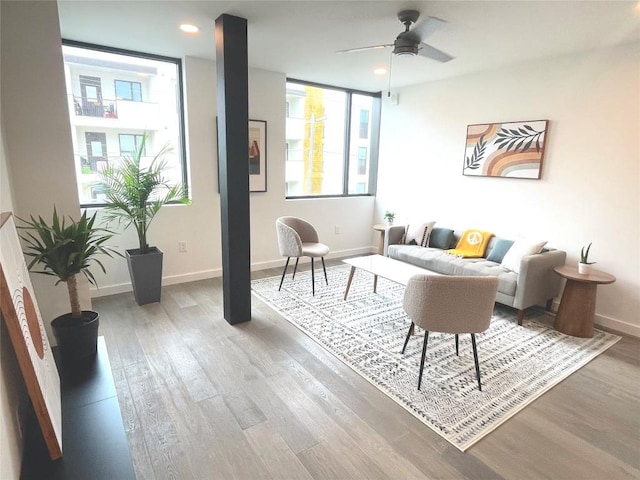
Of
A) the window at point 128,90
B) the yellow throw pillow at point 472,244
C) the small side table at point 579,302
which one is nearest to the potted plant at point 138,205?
the window at point 128,90

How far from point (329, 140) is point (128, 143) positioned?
9.08 feet

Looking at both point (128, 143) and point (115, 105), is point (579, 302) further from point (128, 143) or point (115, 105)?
point (115, 105)

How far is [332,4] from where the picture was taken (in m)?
2.56

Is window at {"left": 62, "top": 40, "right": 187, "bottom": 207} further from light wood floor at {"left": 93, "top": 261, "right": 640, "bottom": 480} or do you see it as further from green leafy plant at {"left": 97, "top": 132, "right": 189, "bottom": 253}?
light wood floor at {"left": 93, "top": 261, "right": 640, "bottom": 480}

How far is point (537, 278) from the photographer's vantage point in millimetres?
3334

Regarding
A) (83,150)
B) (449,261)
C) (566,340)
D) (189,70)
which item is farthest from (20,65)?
(566,340)

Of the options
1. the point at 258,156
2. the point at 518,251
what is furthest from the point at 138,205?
the point at 518,251

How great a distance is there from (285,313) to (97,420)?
190cm

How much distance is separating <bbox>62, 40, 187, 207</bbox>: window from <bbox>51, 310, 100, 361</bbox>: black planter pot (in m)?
1.80

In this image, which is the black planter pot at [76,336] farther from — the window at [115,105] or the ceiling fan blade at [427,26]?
the ceiling fan blade at [427,26]

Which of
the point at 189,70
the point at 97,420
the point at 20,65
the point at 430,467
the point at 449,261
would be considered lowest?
the point at 430,467

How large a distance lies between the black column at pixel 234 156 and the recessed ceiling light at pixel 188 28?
0.33 meters

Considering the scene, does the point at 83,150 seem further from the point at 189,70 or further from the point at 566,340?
the point at 566,340

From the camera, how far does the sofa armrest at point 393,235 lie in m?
4.68
